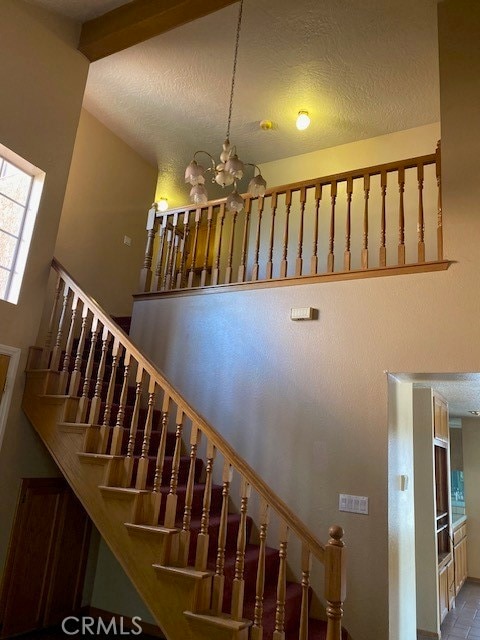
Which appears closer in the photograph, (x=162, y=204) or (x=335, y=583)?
(x=335, y=583)

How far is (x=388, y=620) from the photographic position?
283 cm

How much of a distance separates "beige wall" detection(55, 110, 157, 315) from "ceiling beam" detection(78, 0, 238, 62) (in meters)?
1.14

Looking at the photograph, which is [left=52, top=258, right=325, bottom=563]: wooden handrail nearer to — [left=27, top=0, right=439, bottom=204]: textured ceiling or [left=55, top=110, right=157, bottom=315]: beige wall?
[left=55, top=110, right=157, bottom=315]: beige wall

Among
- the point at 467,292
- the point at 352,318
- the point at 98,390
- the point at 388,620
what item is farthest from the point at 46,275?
the point at 388,620

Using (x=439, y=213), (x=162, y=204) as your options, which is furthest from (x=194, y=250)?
(x=162, y=204)

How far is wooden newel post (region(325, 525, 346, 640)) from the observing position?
219cm

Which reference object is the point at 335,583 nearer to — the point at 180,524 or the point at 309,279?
the point at 180,524

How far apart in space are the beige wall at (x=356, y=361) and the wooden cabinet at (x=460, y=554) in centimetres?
357

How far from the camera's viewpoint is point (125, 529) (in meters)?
2.81

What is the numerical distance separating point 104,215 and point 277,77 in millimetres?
2429

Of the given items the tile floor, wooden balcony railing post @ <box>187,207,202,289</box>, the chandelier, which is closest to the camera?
the chandelier

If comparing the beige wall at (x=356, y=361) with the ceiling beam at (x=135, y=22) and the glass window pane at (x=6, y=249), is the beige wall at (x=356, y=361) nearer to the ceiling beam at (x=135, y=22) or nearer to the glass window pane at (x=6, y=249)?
the glass window pane at (x=6, y=249)

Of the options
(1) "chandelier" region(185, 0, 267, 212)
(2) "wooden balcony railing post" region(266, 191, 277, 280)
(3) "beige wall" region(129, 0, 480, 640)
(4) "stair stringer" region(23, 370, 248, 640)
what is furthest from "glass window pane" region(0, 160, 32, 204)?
(2) "wooden balcony railing post" region(266, 191, 277, 280)

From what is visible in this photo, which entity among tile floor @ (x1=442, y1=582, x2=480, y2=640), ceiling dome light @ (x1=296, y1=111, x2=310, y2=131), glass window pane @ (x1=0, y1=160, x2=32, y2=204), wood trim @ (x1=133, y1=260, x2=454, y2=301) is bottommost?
tile floor @ (x1=442, y1=582, x2=480, y2=640)
